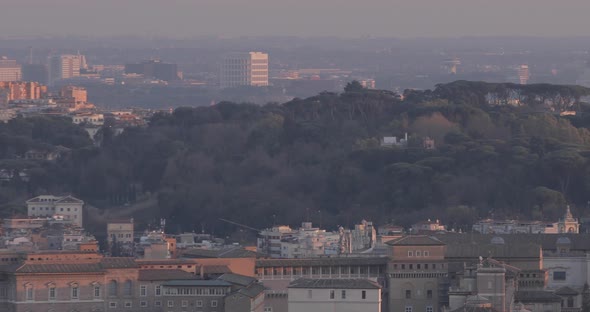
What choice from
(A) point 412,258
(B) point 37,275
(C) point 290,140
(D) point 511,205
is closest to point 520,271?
(A) point 412,258

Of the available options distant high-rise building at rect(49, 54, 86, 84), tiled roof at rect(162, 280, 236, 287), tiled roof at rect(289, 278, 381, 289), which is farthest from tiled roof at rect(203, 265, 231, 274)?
distant high-rise building at rect(49, 54, 86, 84)

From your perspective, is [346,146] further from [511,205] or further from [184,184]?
[511,205]

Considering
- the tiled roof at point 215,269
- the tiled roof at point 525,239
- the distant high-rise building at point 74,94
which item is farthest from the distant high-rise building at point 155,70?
the tiled roof at point 215,269

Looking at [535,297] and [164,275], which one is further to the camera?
[164,275]

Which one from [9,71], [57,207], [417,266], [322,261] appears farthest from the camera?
[9,71]

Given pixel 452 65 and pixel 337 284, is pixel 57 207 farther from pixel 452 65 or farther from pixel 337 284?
pixel 452 65

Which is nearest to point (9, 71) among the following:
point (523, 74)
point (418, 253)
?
point (523, 74)

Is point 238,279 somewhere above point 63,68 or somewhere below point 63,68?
above

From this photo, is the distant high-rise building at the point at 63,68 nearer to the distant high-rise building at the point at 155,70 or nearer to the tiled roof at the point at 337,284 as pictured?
the distant high-rise building at the point at 155,70
